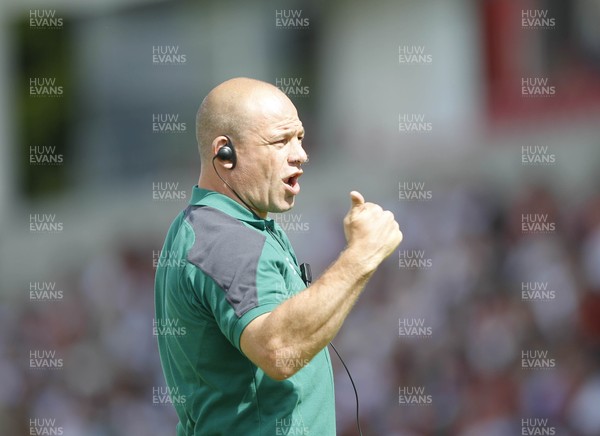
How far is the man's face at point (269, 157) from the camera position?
135 inches

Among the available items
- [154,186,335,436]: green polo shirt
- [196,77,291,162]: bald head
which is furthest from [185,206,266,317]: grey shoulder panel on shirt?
[196,77,291,162]: bald head

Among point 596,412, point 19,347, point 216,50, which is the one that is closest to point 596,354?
point 596,412

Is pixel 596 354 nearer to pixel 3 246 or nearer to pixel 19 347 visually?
pixel 19 347

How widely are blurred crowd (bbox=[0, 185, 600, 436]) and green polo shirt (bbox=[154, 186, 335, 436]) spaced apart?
404cm

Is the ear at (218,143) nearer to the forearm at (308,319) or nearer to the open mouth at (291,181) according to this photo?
the open mouth at (291,181)

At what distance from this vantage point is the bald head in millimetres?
3426

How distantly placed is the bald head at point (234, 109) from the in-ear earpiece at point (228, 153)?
24 millimetres

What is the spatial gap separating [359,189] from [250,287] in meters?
8.77

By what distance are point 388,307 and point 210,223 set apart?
230 inches

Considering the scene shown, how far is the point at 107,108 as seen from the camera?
1717 centimetres

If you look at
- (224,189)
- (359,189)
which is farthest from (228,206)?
(359,189)

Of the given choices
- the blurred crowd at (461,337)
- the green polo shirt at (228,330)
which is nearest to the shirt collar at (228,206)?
the green polo shirt at (228,330)

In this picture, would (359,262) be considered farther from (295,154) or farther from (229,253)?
(295,154)

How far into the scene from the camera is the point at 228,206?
3.42 metres
